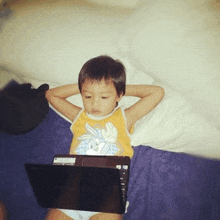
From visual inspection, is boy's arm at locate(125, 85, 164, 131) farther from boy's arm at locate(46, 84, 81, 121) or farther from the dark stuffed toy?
the dark stuffed toy

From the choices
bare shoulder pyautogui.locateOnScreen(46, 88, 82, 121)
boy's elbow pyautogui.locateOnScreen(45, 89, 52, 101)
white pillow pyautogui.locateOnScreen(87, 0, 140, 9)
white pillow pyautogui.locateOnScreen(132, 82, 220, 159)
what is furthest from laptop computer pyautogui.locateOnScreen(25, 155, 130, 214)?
white pillow pyautogui.locateOnScreen(87, 0, 140, 9)

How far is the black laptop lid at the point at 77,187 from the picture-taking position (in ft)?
1.97

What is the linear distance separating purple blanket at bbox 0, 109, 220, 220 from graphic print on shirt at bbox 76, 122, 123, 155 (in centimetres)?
14

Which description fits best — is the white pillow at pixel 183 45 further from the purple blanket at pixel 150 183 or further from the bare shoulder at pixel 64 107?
the bare shoulder at pixel 64 107

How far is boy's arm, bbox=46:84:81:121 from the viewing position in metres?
0.95

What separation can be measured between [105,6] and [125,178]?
0.78 meters

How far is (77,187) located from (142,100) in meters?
0.50

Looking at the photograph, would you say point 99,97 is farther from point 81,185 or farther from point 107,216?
point 107,216

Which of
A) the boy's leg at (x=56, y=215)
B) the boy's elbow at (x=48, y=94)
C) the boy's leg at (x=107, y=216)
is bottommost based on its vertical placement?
Answer: the boy's leg at (x=56, y=215)

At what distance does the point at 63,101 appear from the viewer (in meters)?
0.98

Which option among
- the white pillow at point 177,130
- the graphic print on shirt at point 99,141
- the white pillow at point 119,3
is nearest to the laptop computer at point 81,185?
the graphic print on shirt at point 99,141

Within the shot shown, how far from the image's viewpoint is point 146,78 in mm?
875

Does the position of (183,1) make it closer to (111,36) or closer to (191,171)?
(111,36)

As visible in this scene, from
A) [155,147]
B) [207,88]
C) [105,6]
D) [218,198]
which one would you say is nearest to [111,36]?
[105,6]
